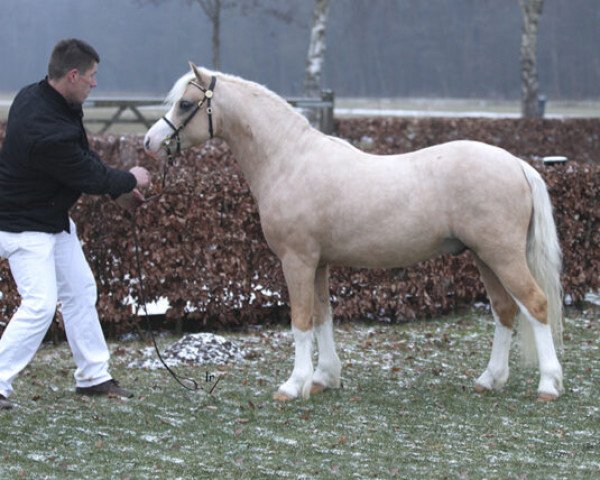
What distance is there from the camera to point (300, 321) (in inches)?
257

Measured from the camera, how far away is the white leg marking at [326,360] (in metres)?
6.87

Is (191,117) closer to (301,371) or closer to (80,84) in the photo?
(80,84)

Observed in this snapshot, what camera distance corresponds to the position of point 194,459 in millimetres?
5324

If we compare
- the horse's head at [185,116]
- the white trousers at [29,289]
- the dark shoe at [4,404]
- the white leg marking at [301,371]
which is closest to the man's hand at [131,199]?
the horse's head at [185,116]

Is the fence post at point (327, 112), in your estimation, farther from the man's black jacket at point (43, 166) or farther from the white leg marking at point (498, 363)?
the man's black jacket at point (43, 166)

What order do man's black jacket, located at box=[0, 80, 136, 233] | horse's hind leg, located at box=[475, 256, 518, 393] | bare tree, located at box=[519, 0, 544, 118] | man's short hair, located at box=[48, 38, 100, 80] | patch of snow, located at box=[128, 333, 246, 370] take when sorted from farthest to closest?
bare tree, located at box=[519, 0, 544, 118] < patch of snow, located at box=[128, 333, 246, 370] < horse's hind leg, located at box=[475, 256, 518, 393] < man's short hair, located at box=[48, 38, 100, 80] < man's black jacket, located at box=[0, 80, 136, 233]

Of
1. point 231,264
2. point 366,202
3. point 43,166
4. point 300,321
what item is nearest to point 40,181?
point 43,166

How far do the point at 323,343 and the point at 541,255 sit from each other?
4.82 ft

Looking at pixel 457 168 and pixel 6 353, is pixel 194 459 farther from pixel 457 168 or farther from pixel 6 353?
pixel 457 168

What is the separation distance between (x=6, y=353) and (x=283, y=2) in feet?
186

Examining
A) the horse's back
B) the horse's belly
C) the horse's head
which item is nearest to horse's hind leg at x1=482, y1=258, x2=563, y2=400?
the horse's back

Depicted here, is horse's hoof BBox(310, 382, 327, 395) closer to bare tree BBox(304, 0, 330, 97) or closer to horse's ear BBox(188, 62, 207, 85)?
horse's ear BBox(188, 62, 207, 85)

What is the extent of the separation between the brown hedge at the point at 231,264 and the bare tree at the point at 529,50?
57.7 feet

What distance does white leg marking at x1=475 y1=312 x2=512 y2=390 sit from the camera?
682cm
